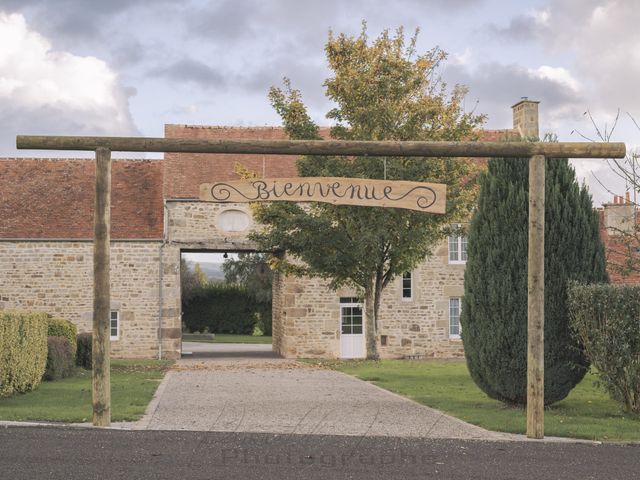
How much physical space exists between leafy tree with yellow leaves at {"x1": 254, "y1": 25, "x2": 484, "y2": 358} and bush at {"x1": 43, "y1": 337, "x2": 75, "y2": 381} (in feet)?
21.8

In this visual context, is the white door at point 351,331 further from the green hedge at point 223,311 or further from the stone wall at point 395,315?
the green hedge at point 223,311

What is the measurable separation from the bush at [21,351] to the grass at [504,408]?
6177 mm

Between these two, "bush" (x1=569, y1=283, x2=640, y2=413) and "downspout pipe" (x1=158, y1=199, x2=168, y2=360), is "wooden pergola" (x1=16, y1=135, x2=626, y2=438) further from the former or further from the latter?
"downspout pipe" (x1=158, y1=199, x2=168, y2=360)

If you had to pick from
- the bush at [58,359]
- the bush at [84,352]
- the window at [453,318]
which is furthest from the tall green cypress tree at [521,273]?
the window at [453,318]

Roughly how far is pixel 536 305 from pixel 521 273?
1891mm

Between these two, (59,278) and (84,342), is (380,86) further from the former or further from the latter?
(59,278)

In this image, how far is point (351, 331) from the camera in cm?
2856

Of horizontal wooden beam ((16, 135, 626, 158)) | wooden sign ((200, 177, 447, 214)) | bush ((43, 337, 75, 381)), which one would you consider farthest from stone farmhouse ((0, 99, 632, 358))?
wooden sign ((200, 177, 447, 214))

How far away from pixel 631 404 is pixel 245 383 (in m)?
7.51

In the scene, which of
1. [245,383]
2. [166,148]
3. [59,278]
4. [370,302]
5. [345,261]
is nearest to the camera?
[166,148]

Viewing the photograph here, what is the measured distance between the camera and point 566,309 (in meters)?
12.0

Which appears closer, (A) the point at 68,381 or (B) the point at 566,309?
(B) the point at 566,309

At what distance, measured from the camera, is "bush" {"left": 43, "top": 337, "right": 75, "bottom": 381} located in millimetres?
17219

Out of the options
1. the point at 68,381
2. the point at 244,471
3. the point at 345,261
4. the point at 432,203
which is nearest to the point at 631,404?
the point at 432,203
